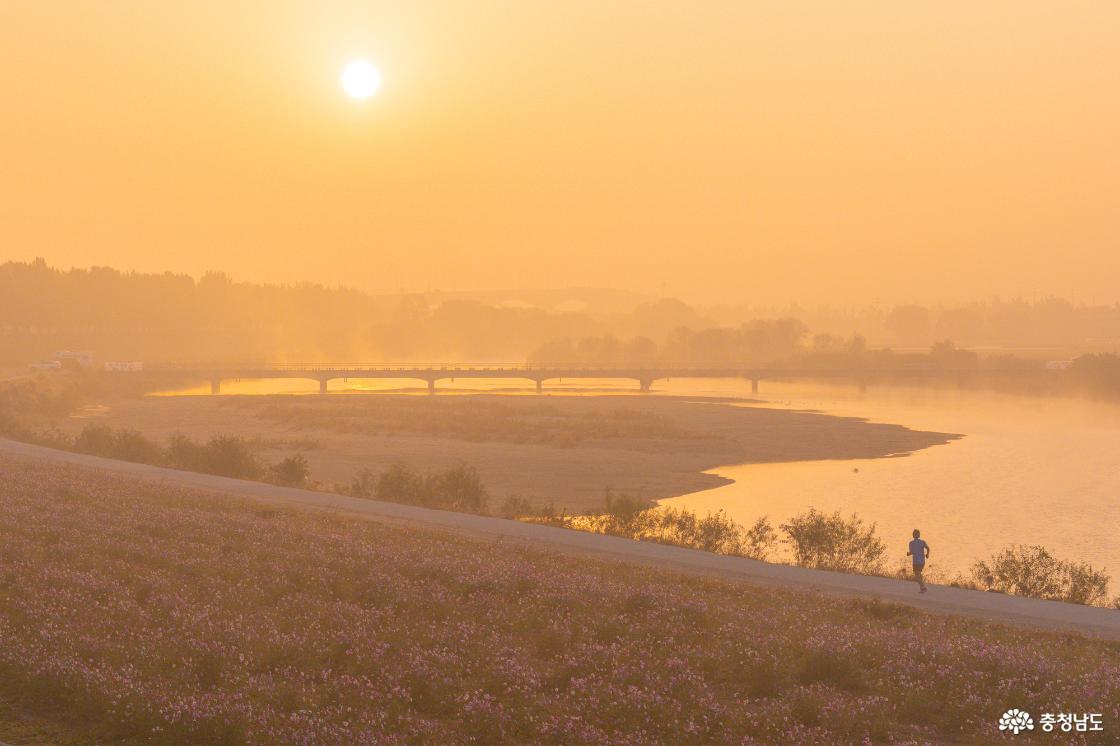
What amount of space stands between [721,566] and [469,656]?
1171 cm

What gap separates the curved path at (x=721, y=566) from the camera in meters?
20.6

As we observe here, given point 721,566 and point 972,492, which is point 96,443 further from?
point 972,492

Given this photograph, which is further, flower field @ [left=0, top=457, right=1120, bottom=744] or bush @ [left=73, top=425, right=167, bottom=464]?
bush @ [left=73, top=425, right=167, bottom=464]

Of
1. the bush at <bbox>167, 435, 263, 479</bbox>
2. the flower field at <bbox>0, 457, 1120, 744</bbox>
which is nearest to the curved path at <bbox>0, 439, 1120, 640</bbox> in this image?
the flower field at <bbox>0, 457, 1120, 744</bbox>

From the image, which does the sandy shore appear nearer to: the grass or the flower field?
the grass

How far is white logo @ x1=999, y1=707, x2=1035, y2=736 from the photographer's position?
40.6 feet

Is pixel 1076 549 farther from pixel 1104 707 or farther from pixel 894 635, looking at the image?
pixel 1104 707

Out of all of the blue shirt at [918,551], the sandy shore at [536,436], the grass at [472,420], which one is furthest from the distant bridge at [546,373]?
the blue shirt at [918,551]

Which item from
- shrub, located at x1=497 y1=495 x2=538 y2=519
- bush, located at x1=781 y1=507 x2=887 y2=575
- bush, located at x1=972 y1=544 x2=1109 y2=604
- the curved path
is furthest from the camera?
shrub, located at x1=497 y1=495 x2=538 y2=519

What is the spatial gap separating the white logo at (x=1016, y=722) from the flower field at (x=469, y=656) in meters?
0.25

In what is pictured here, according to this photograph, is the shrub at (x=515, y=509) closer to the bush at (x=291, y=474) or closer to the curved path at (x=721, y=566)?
the curved path at (x=721, y=566)

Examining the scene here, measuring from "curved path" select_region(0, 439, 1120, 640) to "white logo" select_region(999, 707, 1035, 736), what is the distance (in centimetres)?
710

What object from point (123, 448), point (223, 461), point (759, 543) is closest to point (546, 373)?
point (123, 448)

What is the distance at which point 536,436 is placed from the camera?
83.7 metres
